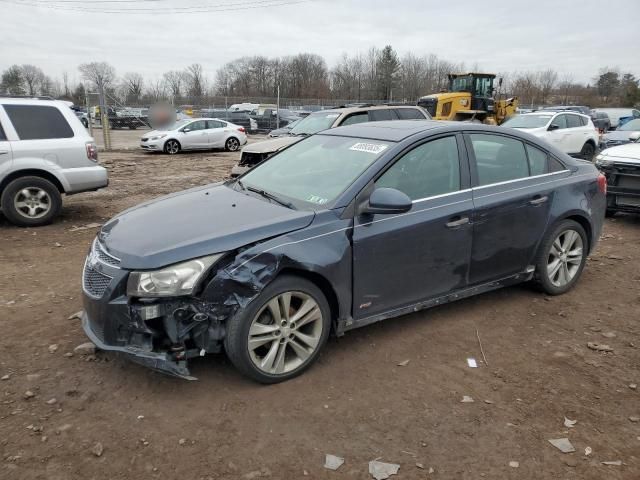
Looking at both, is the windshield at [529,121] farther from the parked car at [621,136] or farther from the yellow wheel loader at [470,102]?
the yellow wheel loader at [470,102]

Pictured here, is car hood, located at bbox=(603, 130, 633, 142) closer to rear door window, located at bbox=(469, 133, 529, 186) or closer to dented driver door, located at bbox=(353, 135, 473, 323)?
rear door window, located at bbox=(469, 133, 529, 186)

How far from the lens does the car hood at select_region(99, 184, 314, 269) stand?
10.3ft

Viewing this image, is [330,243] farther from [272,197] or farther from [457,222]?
[457,222]

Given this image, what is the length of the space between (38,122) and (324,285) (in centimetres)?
620

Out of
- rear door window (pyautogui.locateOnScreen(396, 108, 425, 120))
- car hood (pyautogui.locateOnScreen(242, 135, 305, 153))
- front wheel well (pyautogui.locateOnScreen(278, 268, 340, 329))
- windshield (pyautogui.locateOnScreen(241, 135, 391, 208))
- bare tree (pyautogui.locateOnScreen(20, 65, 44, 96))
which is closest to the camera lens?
front wheel well (pyautogui.locateOnScreen(278, 268, 340, 329))

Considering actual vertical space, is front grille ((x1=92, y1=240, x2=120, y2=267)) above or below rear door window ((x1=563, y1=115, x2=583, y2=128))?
below

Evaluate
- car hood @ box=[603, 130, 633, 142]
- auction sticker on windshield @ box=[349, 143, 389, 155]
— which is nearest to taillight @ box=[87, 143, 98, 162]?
auction sticker on windshield @ box=[349, 143, 389, 155]

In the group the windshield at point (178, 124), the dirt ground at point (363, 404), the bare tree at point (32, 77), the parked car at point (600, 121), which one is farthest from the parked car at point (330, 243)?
the bare tree at point (32, 77)

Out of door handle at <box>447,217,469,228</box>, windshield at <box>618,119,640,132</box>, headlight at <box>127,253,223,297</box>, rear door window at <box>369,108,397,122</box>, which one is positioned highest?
rear door window at <box>369,108,397,122</box>

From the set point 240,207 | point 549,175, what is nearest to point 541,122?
point 549,175

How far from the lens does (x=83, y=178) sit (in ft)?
25.8

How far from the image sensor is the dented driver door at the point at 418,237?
3.61 metres

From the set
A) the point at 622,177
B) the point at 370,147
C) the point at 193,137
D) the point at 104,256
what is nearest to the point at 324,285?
the point at 370,147

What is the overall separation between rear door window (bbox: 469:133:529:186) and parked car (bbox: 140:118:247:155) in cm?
1684
